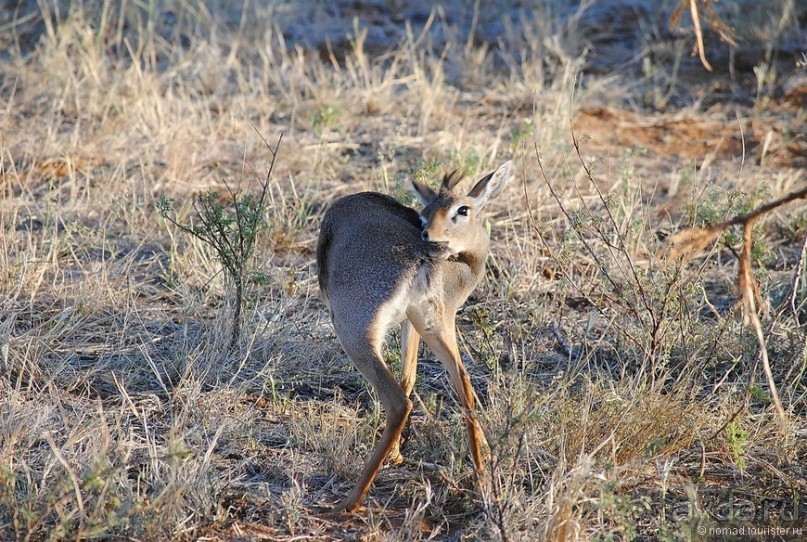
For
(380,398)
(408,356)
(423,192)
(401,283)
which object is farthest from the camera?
(423,192)

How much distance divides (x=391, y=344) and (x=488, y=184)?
1.04 metres

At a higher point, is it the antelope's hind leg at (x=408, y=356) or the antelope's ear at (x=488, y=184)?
the antelope's ear at (x=488, y=184)

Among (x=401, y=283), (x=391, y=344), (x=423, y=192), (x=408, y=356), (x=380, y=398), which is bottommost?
(x=391, y=344)

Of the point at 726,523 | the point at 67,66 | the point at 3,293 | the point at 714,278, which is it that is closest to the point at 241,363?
the point at 3,293

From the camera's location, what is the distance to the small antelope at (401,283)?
3920mm

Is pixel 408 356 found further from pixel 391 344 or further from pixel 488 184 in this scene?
pixel 488 184

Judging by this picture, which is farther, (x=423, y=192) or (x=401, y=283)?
(x=423, y=192)

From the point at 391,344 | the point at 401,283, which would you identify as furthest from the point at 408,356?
the point at 401,283

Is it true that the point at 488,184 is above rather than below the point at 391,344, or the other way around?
above

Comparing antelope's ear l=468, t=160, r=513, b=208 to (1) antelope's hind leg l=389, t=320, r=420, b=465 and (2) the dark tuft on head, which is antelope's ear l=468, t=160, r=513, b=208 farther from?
(1) antelope's hind leg l=389, t=320, r=420, b=465

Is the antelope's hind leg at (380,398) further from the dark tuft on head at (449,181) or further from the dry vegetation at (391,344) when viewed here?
the dark tuft on head at (449,181)

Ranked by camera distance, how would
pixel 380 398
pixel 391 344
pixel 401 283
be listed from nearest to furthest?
1. pixel 380 398
2. pixel 401 283
3. pixel 391 344

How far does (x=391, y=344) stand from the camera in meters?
5.06

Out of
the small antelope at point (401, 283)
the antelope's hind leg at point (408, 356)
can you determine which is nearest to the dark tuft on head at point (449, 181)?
the small antelope at point (401, 283)
